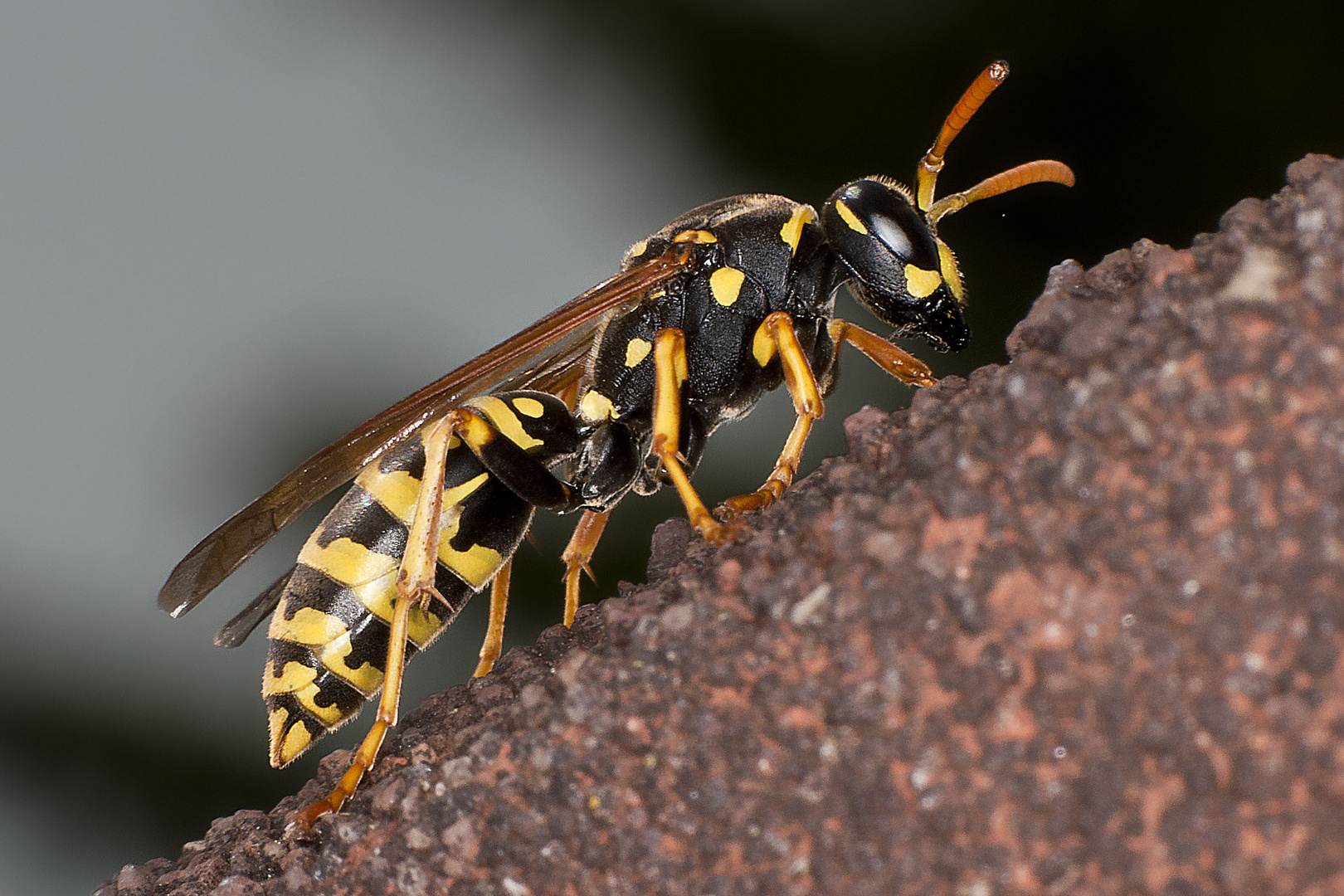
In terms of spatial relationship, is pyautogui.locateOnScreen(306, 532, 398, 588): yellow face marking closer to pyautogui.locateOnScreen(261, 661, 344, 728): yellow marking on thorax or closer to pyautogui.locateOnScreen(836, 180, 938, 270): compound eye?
pyautogui.locateOnScreen(261, 661, 344, 728): yellow marking on thorax

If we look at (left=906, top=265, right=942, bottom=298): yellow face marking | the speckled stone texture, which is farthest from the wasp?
the speckled stone texture

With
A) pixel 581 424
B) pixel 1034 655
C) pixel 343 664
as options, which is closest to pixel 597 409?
pixel 581 424

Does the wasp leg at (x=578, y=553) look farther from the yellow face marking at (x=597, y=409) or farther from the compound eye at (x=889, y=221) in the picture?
the compound eye at (x=889, y=221)

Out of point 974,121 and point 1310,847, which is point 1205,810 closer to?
point 1310,847

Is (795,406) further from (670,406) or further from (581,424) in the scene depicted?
(581,424)

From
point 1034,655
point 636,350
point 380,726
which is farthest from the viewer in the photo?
point 636,350
